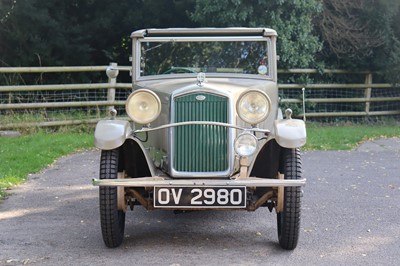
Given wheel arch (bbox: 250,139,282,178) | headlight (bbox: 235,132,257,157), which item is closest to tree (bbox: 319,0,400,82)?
wheel arch (bbox: 250,139,282,178)

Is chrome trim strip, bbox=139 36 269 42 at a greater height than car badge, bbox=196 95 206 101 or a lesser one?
greater

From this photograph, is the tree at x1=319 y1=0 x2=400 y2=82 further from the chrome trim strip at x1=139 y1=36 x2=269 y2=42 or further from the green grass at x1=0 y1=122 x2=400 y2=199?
the chrome trim strip at x1=139 y1=36 x2=269 y2=42

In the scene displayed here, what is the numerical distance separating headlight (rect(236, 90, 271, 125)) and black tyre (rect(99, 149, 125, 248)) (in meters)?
1.17

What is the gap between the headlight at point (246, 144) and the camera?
5.21m

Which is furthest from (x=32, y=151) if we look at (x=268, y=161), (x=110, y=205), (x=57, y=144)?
(x=268, y=161)

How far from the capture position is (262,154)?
5.74 meters

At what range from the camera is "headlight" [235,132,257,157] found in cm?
521

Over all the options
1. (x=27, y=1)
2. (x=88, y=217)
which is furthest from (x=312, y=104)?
(x=88, y=217)

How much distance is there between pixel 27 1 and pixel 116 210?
12.0 metres

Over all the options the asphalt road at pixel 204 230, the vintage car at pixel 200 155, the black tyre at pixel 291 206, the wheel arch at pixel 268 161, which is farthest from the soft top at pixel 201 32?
the asphalt road at pixel 204 230

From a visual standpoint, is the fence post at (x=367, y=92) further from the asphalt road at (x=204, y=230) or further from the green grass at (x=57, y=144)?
the asphalt road at (x=204, y=230)

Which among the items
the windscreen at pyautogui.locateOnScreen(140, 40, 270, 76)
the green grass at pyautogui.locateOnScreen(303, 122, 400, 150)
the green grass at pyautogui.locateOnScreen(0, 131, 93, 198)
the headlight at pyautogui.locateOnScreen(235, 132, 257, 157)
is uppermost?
the windscreen at pyautogui.locateOnScreen(140, 40, 270, 76)

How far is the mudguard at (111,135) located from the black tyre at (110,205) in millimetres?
117

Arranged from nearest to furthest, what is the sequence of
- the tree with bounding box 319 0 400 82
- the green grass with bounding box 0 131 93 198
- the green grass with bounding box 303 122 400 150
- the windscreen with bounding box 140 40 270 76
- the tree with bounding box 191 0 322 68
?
1. the windscreen with bounding box 140 40 270 76
2. the green grass with bounding box 0 131 93 198
3. the green grass with bounding box 303 122 400 150
4. the tree with bounding box 191 0 322 68
5. the tree with bounding box 319 0 400 82
